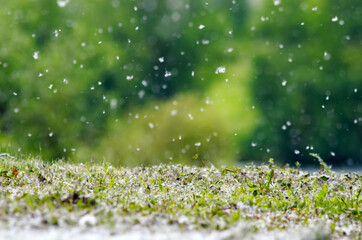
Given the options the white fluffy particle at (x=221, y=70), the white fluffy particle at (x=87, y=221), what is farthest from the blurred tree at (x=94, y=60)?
the white fluffy particle at (x=87, y=221)

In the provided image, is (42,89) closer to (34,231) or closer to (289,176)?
(289,176)

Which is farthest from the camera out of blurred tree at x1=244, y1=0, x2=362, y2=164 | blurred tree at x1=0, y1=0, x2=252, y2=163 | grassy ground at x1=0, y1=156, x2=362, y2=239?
blurred tree at x1=244, y1=0, x2=362, y2=164

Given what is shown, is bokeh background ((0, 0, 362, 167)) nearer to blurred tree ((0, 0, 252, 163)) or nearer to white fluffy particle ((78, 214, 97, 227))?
blurred tree ((0, 0, 252, 163))

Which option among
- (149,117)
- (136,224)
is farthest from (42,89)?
(136,224)

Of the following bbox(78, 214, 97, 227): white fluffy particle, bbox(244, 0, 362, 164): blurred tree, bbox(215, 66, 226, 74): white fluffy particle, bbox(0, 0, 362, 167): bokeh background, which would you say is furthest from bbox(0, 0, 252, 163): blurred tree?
bbox(78, 214, 97, 227): white fluffy particle

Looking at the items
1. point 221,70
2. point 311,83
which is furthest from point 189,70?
point 311,83
